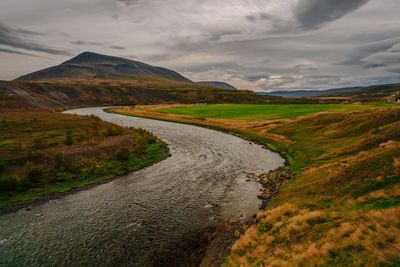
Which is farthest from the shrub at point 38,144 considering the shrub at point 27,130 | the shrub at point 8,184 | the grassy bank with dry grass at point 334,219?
the grassy bank with dry grass at point 334,219

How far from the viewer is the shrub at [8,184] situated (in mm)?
33281

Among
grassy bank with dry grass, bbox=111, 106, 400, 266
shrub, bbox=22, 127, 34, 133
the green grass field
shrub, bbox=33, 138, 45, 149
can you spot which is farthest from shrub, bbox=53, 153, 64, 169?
the green grass field

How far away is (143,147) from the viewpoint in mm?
55969

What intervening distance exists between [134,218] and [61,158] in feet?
64.3

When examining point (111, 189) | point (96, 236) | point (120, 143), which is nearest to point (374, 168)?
point (96, 236)

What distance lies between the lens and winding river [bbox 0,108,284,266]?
21.8 metres

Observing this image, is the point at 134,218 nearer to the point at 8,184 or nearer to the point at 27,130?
the point at 8,184

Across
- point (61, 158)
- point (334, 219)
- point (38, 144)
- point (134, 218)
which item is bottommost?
point (134, 218)

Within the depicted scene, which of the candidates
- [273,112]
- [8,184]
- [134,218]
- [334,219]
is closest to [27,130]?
[8,184]

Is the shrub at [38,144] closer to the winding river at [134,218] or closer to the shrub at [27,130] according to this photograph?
the shrub at [27,130]

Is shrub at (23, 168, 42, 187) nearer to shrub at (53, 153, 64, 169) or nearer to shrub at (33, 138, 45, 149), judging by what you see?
shrub at (53, 153, 64, 169)

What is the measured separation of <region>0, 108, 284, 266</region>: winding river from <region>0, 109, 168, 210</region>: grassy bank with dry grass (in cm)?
336

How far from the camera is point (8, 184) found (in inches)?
1328

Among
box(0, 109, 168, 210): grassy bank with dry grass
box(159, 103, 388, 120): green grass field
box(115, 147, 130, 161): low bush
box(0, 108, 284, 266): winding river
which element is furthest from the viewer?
box(159, 103, 388, 120): green grass field
